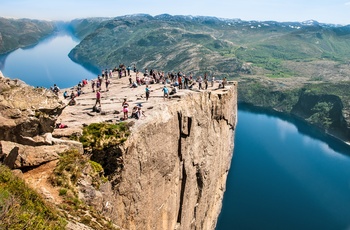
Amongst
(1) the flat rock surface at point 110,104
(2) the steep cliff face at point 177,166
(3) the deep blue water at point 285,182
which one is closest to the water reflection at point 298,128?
(3) the deep blue water at point 285,182

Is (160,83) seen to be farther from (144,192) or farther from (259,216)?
(259,216)

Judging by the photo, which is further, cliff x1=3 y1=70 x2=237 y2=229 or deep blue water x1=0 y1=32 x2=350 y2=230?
deep blue water x1=0 y1=32 x2=350 y2=230

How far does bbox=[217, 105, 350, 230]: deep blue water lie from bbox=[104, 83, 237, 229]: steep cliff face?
46.9 ft

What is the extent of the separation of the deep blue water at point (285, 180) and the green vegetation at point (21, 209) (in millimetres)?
47057

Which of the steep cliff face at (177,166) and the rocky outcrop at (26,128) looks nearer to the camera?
the rocky outcrop at (26,128)

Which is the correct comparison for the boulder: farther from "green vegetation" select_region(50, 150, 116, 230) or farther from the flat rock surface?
the flat rock surface

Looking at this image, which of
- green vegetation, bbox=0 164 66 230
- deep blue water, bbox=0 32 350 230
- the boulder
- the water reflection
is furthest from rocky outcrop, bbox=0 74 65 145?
the water reflection

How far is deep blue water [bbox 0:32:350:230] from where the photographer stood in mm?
60500

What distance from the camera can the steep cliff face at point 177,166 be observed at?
26266 mm

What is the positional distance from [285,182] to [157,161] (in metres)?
56.6

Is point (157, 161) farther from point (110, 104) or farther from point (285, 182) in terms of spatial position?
point (285, 182)

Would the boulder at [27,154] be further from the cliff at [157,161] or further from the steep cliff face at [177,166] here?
the steep cliff face at [177,166]

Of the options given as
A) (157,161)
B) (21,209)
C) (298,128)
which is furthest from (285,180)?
(21,209)

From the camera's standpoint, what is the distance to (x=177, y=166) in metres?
35.1
